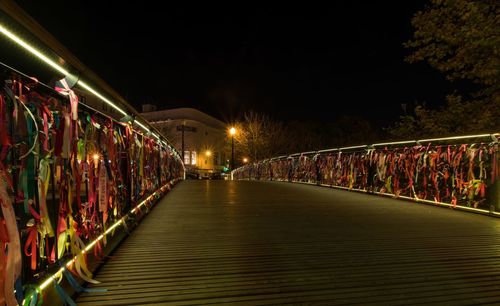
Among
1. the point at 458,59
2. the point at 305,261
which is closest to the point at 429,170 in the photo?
the point at 305,261

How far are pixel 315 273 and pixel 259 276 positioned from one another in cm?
49

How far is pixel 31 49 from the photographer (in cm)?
216

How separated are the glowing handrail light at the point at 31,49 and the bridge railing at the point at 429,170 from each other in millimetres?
6252

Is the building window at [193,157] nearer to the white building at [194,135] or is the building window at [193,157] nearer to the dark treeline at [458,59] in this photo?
the white building at [194,135]

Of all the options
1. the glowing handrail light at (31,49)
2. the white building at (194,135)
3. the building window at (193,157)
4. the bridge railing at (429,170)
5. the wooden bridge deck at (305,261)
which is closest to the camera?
the glowing handrail light at (31,49)

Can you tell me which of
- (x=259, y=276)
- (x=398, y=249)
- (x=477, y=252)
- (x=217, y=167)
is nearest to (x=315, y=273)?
(x=259, y=276)

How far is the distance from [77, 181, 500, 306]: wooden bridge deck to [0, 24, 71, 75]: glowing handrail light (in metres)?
1.62

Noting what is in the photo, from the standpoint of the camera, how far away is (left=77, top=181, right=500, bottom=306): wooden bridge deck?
2.80 m

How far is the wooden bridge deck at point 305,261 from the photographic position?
9.19 ft

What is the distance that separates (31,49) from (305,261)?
279 cm

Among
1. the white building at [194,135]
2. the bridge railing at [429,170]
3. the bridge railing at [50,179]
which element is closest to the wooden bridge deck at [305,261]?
the bridge railing at [50,179]

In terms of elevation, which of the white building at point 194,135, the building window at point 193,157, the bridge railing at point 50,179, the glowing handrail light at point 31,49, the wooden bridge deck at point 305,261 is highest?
the white building at point 194,135

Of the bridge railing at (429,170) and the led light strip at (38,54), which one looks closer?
the led light strip at (38,54)

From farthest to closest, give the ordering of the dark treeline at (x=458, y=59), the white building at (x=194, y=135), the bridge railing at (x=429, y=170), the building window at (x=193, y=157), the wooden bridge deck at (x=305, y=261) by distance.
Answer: the building window at (x=193, y=157) → the white building at (x=194, y=135) → the dark treeline at (x=458, y=59) → the bridge railing at (x=429, y=170) → the wooden bridge deck at (x=305, y=261)
